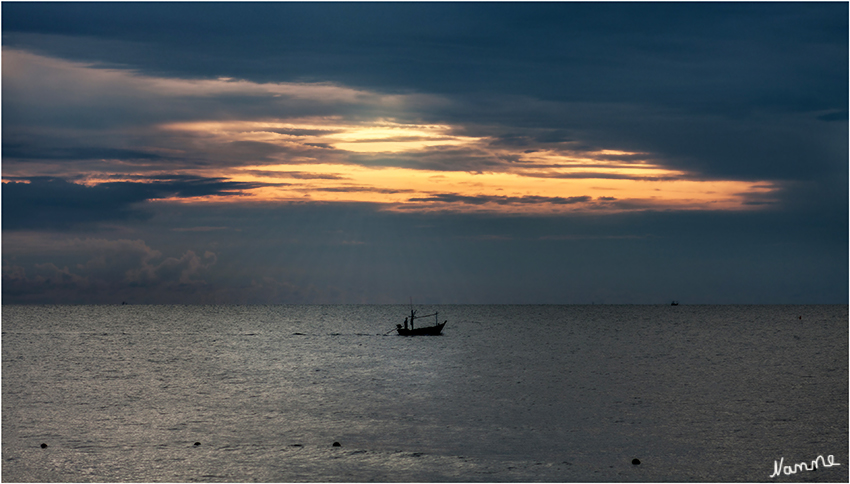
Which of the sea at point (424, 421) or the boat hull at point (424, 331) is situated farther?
the boat hull at point (424, 331)

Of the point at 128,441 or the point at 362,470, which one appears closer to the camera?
the point at 362,470

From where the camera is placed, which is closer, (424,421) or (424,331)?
(424,421)

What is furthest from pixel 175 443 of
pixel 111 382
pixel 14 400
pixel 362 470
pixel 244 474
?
pixel 111 382

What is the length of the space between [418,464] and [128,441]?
47.4ft

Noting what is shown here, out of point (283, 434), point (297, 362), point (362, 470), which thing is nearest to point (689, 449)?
point (362, 470)

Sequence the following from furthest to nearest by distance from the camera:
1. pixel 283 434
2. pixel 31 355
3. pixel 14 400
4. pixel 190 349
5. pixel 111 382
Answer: pixel 190 349
pixel 31 355
pixel 111 382
pixel 14 400
pixel 283 434

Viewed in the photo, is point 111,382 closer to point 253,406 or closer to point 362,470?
point 253,406

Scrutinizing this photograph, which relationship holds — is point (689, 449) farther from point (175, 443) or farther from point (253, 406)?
point (253, 406)

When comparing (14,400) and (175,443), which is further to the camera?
(14,400)

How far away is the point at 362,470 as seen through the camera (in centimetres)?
2855

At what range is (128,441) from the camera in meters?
34.5

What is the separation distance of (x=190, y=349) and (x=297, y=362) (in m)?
30.9

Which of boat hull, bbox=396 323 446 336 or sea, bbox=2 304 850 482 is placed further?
boat hull, bbox=396 323 446 336

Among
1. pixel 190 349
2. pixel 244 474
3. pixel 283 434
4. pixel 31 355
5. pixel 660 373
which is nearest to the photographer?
pixel 244 474
